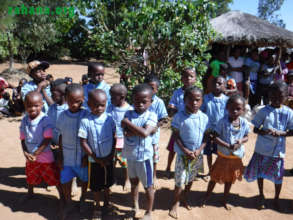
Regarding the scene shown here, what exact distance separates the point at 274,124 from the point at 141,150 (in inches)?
64.8

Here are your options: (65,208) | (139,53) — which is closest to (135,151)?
(65,208)

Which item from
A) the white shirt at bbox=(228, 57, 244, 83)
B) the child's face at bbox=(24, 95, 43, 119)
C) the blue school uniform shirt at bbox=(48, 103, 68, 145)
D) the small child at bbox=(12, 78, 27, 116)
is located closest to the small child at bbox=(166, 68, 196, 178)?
the blue school uniform shirt at bbox=(48, 103, 68, 145)

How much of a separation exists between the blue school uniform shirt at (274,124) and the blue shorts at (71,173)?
2.13m

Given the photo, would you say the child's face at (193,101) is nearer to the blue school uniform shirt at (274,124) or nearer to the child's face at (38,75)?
the blue school uniform shirt at (274,124)

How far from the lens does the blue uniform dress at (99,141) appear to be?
2420mm

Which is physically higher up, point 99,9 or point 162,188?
point 99,9

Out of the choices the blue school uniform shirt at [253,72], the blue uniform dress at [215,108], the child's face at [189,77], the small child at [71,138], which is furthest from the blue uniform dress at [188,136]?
the blue school uniform shirt at [253,72]

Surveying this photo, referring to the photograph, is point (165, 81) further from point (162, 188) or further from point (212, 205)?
point (212, 205)

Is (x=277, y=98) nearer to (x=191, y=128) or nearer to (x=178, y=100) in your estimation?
(x=191, y=128)

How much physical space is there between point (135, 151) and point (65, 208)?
1123 mm

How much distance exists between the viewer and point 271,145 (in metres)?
2.83

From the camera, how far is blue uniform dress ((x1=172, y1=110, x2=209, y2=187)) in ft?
8.45

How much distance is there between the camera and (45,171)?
284 cm

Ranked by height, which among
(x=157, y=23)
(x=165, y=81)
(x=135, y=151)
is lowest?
(x=135, y=151)
